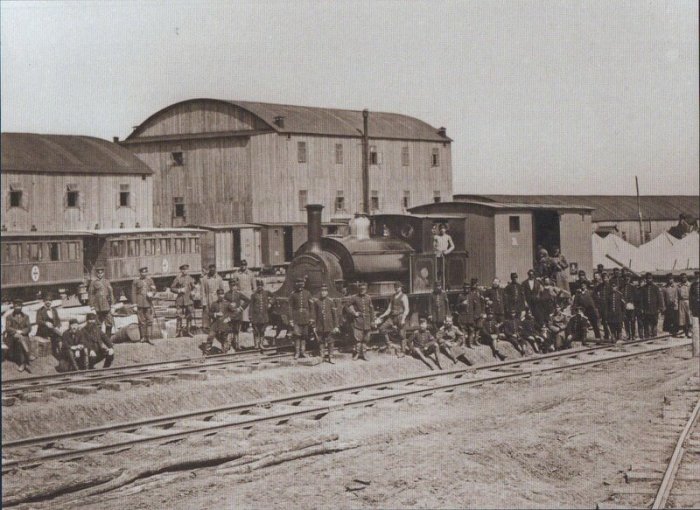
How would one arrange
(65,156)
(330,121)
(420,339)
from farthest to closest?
(420,339) → (330,121) → (65,156)

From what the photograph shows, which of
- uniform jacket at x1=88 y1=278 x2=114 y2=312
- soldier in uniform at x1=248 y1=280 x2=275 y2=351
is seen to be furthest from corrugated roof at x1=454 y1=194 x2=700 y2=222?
uniform jacket at x1=88 y1=278 x2=114 y2=312

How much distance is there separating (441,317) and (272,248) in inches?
70.6

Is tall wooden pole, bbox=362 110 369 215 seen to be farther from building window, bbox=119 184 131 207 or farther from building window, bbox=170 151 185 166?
building window, bbox=119 184 131 207

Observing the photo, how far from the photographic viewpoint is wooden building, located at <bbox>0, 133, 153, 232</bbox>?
555 cm

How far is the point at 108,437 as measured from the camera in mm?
5688

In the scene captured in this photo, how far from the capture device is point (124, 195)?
Result: 22.2 feet

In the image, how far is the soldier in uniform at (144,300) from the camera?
21.6 ft

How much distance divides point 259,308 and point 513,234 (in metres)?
2.93

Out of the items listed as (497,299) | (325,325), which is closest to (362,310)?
(325,325)

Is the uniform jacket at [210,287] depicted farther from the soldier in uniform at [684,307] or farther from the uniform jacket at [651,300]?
the soldier in uniform at [684,307]

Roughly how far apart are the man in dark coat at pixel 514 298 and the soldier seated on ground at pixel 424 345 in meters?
1.01

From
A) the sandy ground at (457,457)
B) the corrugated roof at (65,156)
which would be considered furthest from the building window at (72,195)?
the sandy ground at (457,457)

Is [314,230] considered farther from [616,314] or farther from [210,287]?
[616,314]

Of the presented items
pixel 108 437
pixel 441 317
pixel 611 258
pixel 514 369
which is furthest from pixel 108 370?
pixel 611 258
